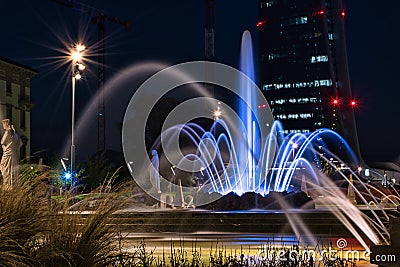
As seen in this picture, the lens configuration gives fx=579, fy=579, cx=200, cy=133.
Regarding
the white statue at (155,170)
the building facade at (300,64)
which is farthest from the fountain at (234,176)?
the building facade at (300,64)

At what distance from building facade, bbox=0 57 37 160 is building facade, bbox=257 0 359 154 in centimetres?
10054

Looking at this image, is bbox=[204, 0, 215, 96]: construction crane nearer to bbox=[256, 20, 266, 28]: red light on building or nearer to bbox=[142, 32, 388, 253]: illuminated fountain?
bbox=[142, 32, 388, 253]: illuminated fountain

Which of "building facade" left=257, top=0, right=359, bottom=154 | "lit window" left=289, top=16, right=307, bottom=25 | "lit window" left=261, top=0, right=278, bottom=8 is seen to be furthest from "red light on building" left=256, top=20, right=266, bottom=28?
"lit window" left=289, top=16, right=307, bottom=25

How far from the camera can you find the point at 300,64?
536 feet

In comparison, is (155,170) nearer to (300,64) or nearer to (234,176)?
(234,176)

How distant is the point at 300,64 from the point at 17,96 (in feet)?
362

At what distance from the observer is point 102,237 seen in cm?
694

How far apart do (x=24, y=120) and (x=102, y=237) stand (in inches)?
2487

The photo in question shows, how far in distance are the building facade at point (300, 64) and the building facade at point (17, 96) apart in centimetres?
10054

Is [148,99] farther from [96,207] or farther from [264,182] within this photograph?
[96,207]

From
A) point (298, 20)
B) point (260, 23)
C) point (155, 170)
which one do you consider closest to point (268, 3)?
point (260, 23)

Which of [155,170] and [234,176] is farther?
[234,176]

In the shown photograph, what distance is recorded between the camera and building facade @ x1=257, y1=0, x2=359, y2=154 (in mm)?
158750

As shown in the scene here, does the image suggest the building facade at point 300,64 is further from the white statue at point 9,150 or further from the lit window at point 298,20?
the white statue at point 9,150
